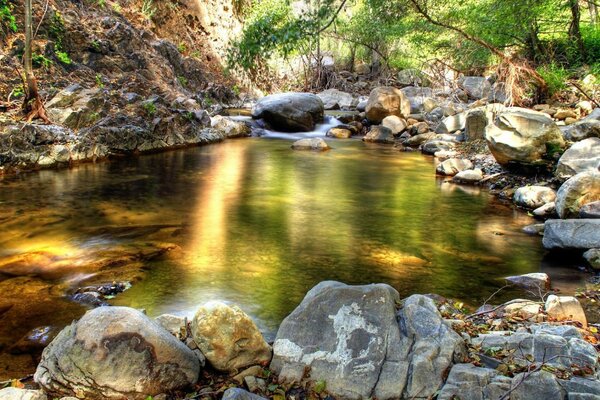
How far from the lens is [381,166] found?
13336 millimetres

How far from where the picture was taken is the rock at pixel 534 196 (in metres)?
8.95

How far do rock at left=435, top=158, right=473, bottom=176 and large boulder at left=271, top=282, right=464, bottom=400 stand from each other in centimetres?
893

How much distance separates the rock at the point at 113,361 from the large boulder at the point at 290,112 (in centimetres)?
1606

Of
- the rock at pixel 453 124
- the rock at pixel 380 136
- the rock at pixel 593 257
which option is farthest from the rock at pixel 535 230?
the rock at pixel 380 136

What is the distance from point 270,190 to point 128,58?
10.2m

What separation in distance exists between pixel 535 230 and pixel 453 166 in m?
4.62

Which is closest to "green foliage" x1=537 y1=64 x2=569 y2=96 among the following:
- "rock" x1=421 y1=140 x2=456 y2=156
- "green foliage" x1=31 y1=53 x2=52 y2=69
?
"rock" x1=421 y1=140 x2=456 y2=156

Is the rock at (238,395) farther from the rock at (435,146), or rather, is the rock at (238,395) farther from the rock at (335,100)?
the rock at (335,100)

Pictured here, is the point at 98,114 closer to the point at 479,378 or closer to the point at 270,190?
the point at 270,190

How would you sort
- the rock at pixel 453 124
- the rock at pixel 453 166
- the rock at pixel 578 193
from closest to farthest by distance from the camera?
1. the rock at pixel 578 193
2. the rock at pixel 453 166
3. the rock at pixel 453 124

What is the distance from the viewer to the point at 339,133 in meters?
18.6

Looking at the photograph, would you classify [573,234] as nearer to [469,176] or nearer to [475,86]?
[469,176]

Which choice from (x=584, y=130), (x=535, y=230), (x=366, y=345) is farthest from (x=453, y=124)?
(x=366, y=345)

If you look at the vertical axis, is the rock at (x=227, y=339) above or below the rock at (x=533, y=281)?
above
